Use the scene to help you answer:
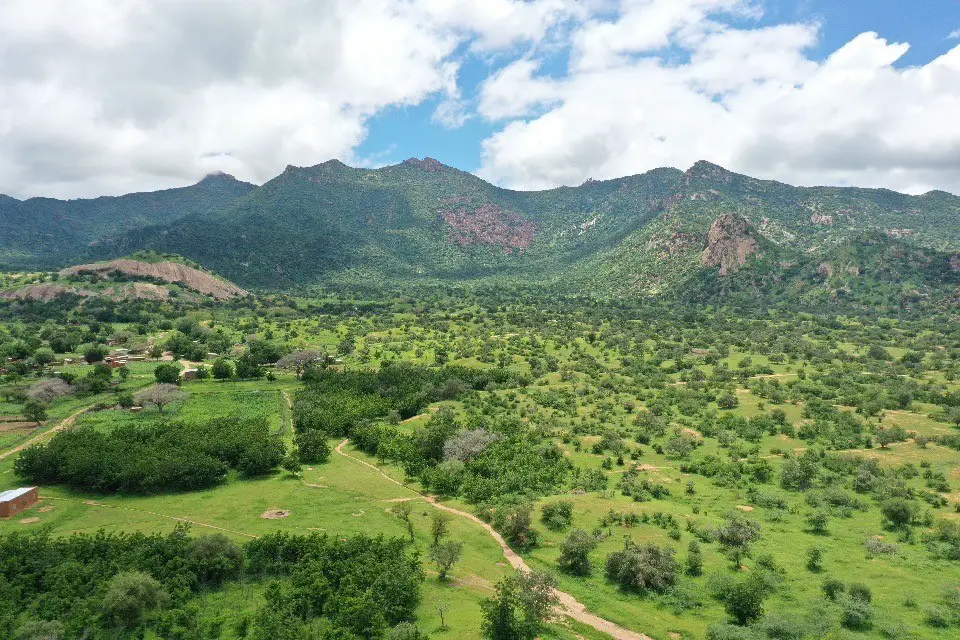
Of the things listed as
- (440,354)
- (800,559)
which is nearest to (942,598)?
(800,559)

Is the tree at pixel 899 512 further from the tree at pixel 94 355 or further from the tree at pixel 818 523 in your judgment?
the tree at pixel 94 355

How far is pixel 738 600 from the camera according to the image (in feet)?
108

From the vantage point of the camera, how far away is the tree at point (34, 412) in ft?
227

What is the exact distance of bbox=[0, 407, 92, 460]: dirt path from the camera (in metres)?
60.5

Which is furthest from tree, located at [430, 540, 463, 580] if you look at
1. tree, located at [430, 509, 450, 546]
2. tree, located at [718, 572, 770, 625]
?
tree, located at [718, 572, 770, 625]

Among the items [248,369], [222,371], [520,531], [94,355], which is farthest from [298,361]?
[520,531]

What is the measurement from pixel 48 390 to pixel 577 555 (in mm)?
79516

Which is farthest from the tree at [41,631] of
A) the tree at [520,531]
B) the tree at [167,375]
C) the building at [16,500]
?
the tree at [167,375]

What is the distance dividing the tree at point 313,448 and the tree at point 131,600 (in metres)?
27.4

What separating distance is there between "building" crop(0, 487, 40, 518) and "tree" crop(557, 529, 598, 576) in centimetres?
4746

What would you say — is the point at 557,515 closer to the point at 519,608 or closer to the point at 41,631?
the point at 519,608

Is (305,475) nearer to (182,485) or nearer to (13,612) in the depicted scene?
(182,485)

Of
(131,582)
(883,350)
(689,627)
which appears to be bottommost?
(689,627)

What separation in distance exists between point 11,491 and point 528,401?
63319 mm
